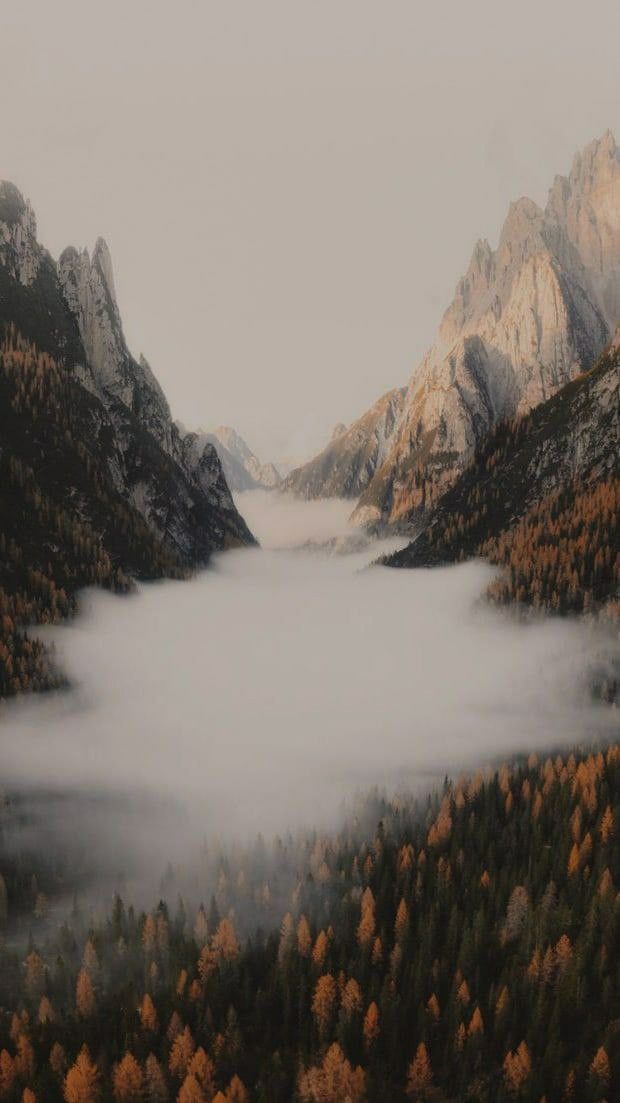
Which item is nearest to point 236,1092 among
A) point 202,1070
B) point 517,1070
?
point 202,1070

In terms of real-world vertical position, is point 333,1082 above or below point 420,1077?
above

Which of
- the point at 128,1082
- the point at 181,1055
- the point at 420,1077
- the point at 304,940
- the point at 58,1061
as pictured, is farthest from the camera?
the point at 304,940

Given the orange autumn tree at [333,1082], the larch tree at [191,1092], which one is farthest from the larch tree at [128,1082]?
the orange autumn tree at [333,1082]

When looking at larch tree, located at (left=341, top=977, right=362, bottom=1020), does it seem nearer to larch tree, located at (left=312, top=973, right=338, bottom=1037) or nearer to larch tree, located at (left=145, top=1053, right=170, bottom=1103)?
larch tree, located at (left=312, top=973, right=338, bottom=1037)

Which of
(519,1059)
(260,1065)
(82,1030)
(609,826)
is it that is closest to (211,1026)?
(260,1065)

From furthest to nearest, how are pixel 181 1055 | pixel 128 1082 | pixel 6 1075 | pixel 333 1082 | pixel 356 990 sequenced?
pixel 356 990 → pixel 181 1055 → pixel 6 1075 → pixel 128 1082 → pixel 333 1082

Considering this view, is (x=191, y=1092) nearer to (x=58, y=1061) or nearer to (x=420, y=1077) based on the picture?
(x=58, y=1061)

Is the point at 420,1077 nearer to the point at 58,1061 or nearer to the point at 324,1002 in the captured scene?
the point at 324,1002

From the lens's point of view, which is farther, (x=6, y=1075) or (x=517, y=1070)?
(x=6, y=1075)

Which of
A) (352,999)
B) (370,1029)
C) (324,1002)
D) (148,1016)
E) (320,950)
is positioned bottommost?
(370,1029)
